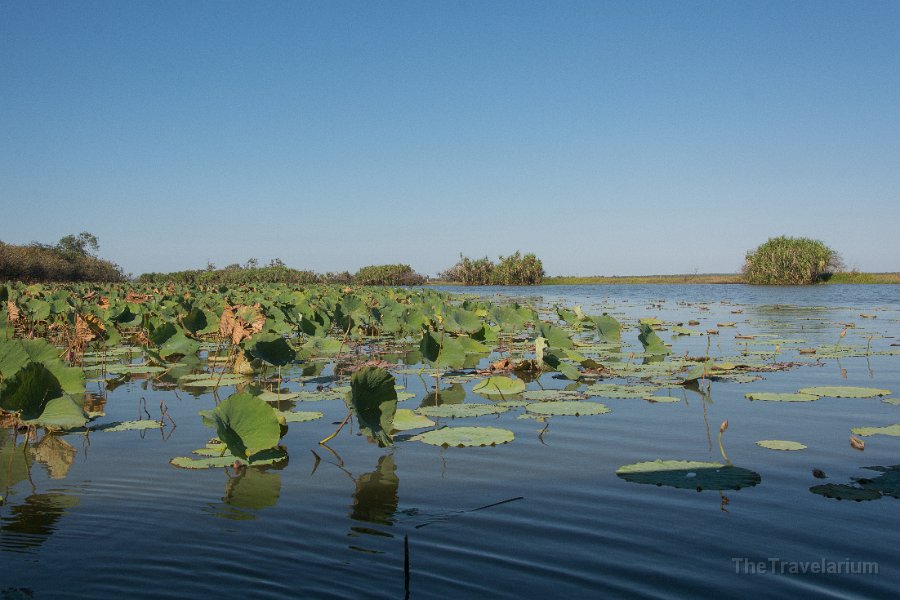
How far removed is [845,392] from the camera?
5.25m

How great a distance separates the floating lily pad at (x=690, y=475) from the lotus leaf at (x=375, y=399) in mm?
1128

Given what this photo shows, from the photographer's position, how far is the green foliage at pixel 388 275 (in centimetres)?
5378

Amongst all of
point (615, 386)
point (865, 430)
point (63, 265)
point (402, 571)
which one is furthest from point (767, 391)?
point (63, 265)

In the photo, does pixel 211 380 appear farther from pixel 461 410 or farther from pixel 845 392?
pixel 845 392

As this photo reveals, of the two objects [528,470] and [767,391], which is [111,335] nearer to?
[528,470]

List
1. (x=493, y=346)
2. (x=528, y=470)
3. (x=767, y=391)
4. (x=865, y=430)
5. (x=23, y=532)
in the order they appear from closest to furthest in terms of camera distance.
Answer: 1. (x=23, y=532)
2. (x=528, y=470)
3. (x=865, y=430)
4. (x=767, y=391)
5. (x=493, y=346)

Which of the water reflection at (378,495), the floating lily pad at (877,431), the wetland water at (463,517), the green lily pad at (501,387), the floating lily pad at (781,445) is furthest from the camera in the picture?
the green lily pad at (501,387)

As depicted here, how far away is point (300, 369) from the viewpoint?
7.60 metres

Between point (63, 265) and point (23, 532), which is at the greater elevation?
point (63, 265)

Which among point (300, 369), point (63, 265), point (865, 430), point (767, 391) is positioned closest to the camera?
point (865, 430)

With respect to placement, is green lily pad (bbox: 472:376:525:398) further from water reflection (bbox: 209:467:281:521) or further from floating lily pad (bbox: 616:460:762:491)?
water reflection (bbox: 209:467:281:521)

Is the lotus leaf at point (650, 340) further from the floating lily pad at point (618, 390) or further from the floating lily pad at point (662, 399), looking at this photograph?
the floating lily pad at point (662, 399)

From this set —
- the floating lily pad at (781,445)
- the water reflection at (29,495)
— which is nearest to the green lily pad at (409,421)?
the water reflection at (29,495)

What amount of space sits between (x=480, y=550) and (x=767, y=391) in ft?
14.1
